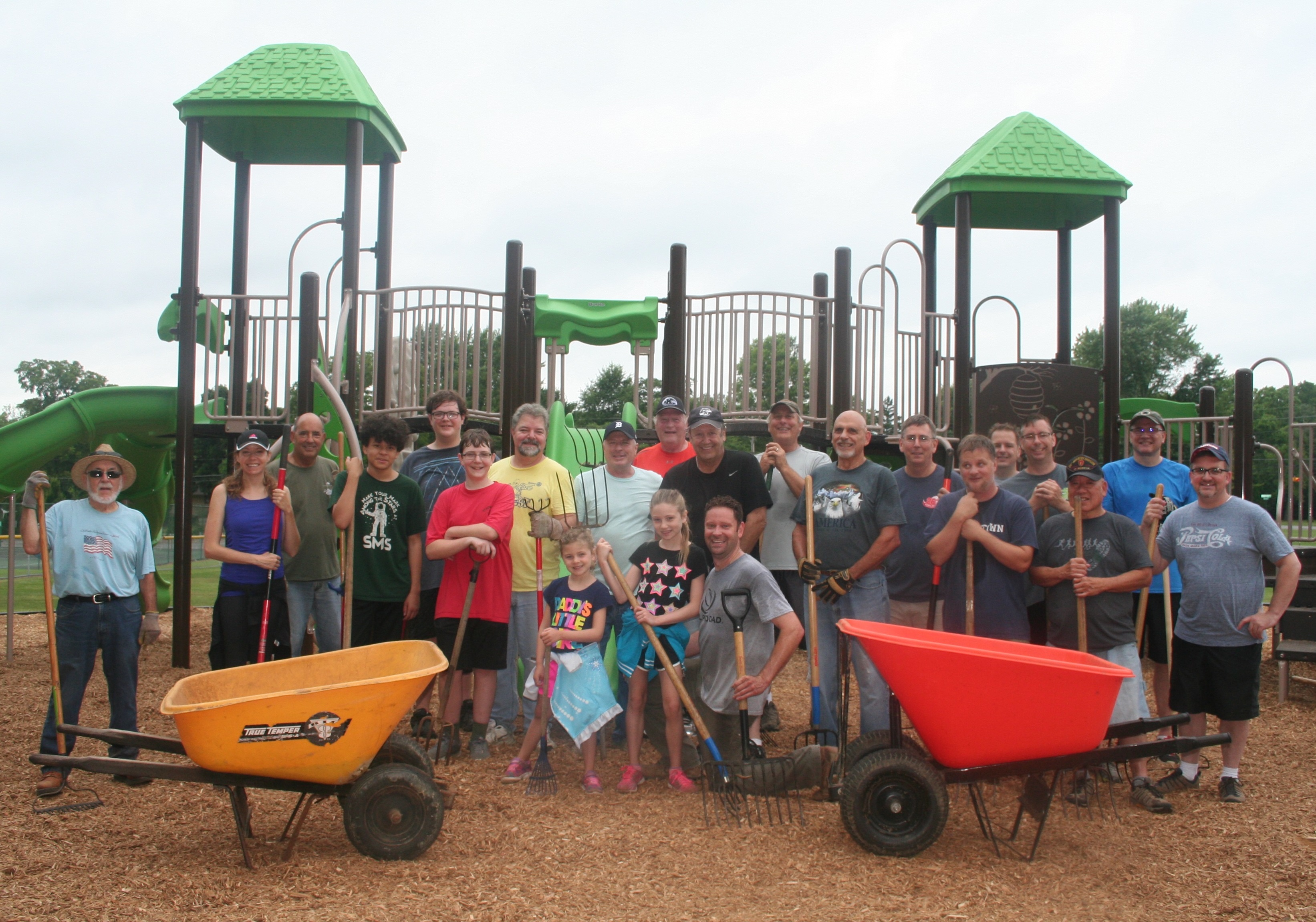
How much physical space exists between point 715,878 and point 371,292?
246 inches

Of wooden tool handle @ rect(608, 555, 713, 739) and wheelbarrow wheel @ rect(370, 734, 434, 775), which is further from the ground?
wooden tool handle @ rect(608, 555, 713, 739)

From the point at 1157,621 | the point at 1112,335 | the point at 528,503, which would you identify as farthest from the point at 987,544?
the point at 1112,335

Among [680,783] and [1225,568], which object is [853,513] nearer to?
[680,783]

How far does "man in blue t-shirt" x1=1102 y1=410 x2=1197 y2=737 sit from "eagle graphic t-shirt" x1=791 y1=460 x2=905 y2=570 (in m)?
1.54

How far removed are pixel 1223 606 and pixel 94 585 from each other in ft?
17.7

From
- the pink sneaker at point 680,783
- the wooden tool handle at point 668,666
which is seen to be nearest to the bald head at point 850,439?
the wooden tool handle at point 668,666

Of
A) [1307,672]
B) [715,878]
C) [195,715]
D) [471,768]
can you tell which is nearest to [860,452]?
[715,878]

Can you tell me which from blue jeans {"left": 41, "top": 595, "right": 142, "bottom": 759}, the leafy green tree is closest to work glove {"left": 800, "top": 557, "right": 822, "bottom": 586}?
blue jeans {"left": 41, "top": 595, "right": 142, "bottom": 759}

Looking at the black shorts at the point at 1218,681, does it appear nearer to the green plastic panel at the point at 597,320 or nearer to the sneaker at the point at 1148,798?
the sneaker at the point at 1148,798

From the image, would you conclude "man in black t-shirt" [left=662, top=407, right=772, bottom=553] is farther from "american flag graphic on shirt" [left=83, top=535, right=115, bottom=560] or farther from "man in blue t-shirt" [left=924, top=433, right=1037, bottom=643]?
"american flag graphic on shirt" [left=83, top=535, right=115, bottom=560]

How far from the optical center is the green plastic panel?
7676 millimetres

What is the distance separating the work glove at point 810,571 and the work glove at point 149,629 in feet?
10.8

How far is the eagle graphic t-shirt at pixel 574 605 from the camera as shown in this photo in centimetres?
449

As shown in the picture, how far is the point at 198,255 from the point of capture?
855 cm
